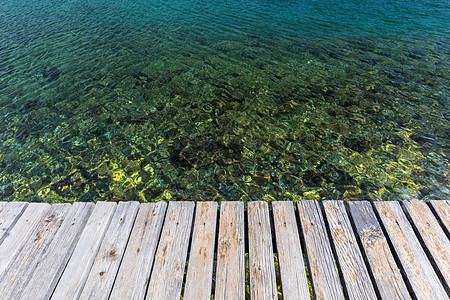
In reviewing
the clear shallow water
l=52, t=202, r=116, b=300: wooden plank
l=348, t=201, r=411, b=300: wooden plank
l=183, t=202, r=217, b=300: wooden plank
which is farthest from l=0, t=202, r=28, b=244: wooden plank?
l=348, t=201, r=411, b=300: wooden plank

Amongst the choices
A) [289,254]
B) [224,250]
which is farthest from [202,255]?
[289,254]

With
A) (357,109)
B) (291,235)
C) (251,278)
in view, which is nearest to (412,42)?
(357,109)

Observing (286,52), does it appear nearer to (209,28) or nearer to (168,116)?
(209,28)

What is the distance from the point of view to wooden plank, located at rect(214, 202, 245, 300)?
326cm

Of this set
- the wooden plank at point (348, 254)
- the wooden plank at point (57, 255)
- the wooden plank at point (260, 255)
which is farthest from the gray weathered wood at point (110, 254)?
the wooden plank at point (348, 254)

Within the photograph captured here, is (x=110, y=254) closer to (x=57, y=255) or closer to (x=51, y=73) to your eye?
(x=57, y=255)

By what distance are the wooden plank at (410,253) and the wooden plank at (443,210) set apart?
25.1 inches

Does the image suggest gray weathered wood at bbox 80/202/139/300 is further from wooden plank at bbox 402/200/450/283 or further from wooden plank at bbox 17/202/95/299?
wooden plank at bbox 402/200/450/283

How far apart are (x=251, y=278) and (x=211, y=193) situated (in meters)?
3.09

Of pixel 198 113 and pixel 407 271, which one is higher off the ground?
pixel 407 271

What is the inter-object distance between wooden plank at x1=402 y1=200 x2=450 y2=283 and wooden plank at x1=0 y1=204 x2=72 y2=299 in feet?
19.8

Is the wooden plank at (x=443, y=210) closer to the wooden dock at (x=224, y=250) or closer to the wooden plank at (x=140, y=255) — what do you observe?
the wooden dock at (x=224, y=250)

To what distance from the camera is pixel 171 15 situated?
2125cm

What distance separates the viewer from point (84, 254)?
147 inches
